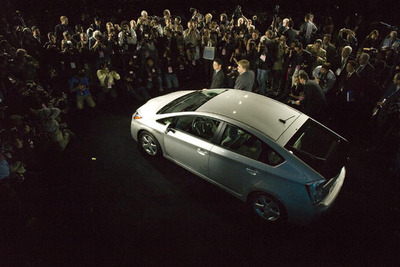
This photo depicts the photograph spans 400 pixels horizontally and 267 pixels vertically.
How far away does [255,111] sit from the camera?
14.6 feet

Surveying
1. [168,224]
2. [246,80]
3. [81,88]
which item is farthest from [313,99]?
[81,88]

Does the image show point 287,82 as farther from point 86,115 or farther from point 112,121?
point 86,115

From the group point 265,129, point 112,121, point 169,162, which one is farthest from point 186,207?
point 112,121

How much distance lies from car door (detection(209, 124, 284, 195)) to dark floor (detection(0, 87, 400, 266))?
640 mm

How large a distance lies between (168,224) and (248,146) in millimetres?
1887

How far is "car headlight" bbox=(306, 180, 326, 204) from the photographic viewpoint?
3.62 metres

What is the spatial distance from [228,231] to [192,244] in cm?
65

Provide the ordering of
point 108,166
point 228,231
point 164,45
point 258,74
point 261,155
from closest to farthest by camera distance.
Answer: point 261,155 → point 228,231 → point 108,166 → point 258,74 → point 164,45

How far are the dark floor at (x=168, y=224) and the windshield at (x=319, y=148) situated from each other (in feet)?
3.74

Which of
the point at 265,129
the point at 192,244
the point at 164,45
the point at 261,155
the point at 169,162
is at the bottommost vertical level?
the point at 192,244

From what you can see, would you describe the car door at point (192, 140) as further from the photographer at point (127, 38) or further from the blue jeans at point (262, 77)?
the photographer at point (127, 38)

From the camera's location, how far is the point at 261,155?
13.0ft

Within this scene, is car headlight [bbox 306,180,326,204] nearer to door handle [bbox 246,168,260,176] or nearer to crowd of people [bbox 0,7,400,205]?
door handle [bbox 246,168,260,176]

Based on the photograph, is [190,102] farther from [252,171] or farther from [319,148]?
[319,148]
